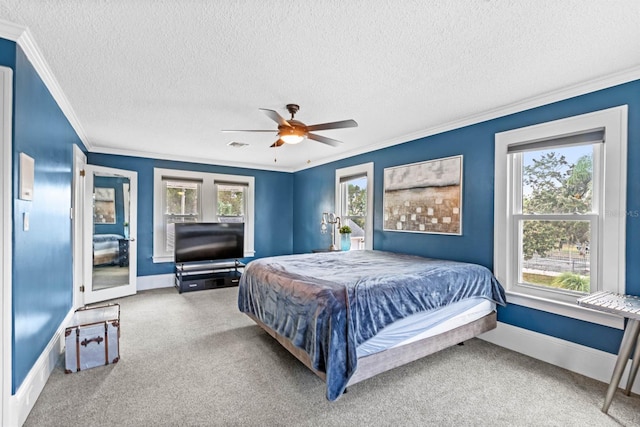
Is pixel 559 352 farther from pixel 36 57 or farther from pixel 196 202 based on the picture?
pixel 196 202

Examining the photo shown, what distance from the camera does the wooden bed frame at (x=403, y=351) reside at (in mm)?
2125

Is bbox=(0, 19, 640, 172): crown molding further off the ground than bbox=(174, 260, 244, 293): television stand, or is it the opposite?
bbox=(0, 19, 640, 172): crown molding

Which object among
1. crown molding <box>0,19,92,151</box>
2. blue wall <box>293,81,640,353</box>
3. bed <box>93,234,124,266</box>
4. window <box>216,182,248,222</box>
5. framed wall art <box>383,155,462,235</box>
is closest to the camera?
crown molding <box>0,19,92,151</box>

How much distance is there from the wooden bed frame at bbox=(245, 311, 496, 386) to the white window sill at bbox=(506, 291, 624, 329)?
284 millimetres

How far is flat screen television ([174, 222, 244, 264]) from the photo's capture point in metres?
5.24

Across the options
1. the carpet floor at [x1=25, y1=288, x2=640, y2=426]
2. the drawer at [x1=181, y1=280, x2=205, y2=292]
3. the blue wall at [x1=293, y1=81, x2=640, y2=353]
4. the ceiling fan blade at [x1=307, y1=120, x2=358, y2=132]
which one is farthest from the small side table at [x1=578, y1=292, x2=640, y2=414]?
the drawer at [x1=181, y1=280, x2=205, y2=292]

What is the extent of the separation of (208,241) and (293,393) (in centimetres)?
387

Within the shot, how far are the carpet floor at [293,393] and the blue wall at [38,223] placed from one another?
450 millimetres

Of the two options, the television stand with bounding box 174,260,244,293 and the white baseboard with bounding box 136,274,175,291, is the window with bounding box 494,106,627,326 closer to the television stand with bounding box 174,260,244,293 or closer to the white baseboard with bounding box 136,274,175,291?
the television stand with bounding box 174,260,244,293

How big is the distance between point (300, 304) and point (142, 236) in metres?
4.34

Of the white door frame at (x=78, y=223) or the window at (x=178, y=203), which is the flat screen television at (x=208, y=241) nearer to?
the window at (x=178, y=203)

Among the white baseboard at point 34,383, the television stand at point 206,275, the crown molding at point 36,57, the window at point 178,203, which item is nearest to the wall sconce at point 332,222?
the television stand at point 206,275

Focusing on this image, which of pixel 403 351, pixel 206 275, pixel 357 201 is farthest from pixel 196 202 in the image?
pixel 403 351

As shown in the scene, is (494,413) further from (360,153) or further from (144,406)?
(360,153)
